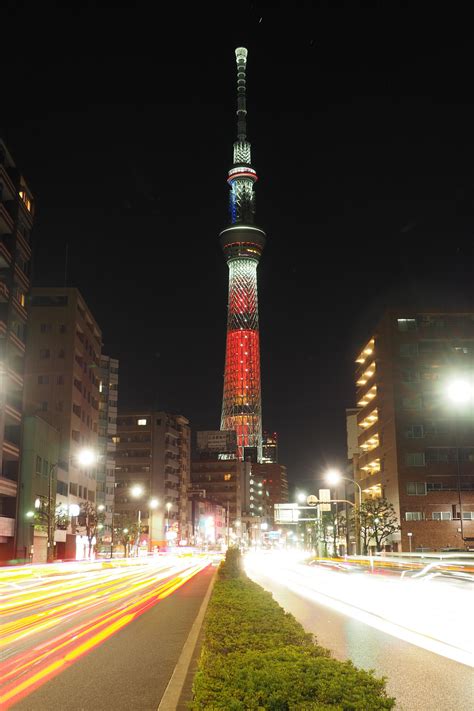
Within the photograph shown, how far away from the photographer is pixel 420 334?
10300 centimetres

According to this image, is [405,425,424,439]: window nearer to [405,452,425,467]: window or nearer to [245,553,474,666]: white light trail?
[405,452,425,467]: window

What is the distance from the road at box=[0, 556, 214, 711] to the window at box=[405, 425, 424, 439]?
238 ft

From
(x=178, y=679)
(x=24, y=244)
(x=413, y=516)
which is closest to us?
(x=178, y=679)

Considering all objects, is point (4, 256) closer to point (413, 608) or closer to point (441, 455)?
point (413, 608)

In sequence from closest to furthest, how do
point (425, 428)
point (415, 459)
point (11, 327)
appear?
point (11, 327) → point (415, 459) → point (425, 428)

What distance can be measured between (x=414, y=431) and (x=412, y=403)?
4.07 meters

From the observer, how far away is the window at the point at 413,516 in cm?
9319

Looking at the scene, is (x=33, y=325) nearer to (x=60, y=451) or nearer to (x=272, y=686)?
(x=60, y=451)

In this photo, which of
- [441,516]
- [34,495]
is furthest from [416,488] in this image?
[34,495]

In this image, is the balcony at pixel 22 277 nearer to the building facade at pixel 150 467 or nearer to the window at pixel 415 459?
the window at pixel 415 459

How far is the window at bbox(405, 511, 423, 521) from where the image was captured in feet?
306

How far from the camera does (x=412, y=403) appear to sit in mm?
99938

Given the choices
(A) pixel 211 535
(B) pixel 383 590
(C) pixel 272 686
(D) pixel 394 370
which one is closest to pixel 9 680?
(C) pixel 272 686

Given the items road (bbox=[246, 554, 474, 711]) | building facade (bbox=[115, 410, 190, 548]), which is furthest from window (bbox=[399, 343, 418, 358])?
road (bbox=[246, 554, 474, 711])
